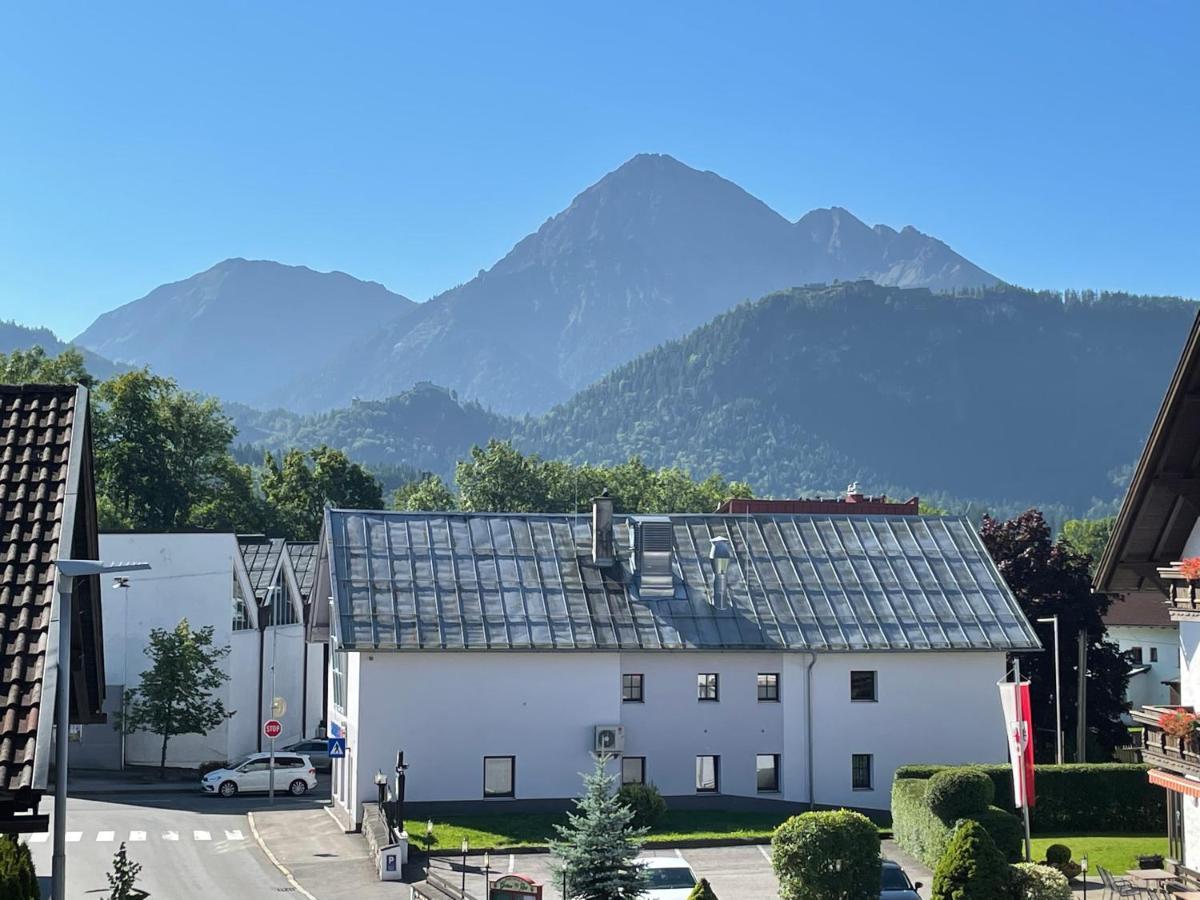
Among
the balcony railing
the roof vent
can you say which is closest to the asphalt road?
the roof vent

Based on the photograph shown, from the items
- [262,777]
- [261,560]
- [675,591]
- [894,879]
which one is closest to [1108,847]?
[894,879]

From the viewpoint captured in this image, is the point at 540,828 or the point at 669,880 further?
the point at 540,828

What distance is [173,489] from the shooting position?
9438cm

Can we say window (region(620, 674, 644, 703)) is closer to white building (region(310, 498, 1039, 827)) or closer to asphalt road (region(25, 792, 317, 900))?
white building (region(310, 498, 1039, 827))

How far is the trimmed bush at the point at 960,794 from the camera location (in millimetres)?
37812

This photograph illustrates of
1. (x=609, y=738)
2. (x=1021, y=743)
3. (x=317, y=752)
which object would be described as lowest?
(x=317, y=752)

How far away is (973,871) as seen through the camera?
95.5 ft

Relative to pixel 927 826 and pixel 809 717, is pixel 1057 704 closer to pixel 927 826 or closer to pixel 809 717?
pixel 809 717

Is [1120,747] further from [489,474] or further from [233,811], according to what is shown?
[489,474]

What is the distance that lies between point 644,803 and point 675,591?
8272 millimetres

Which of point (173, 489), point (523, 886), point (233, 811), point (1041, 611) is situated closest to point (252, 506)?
point (173, 489)

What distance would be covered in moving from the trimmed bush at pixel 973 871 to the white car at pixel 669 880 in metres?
5.89

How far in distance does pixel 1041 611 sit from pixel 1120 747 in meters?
6.10

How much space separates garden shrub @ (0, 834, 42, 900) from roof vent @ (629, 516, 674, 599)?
3674 centimetres
